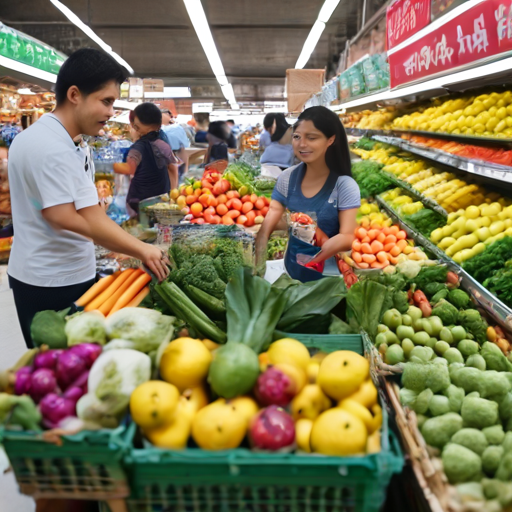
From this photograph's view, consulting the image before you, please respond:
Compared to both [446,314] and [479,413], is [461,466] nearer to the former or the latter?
[479,413]

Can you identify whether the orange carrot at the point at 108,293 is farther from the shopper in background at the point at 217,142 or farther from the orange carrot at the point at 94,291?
the shopper in background at the point at 217,142

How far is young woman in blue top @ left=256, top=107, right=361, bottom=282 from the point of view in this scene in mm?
2879

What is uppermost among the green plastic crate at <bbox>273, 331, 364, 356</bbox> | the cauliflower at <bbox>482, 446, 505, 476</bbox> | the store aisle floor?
the green plastic crate at <bbox>273, 331, 364, 356</bbox>

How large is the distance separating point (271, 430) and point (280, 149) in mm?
6276

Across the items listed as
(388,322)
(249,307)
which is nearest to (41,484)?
(249,307)

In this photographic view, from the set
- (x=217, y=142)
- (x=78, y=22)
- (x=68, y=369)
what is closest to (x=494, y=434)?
(x=68, y=369)

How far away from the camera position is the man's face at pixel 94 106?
2.05 m

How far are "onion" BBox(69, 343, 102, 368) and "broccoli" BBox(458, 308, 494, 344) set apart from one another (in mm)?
1845

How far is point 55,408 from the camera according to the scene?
1.02m

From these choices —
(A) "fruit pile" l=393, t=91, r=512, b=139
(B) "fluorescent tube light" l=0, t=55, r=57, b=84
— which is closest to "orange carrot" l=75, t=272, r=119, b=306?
(A) "fruit pile" l=393, t=91, r=512, b=139

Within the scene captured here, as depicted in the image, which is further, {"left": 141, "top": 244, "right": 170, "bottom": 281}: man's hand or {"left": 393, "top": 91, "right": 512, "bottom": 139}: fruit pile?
{"left": 393, "top": 91, "right": 512, "bottom": 139}: fruit pile

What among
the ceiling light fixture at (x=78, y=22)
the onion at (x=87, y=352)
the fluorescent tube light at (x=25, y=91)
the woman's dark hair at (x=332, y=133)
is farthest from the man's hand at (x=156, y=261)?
the ceiling light fixture at (x=78, y=22)

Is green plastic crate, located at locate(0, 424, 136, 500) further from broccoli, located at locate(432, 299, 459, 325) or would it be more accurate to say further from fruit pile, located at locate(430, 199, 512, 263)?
fruit pile, located at locate(430, 199, 512, 263)

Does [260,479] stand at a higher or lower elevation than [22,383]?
lower
